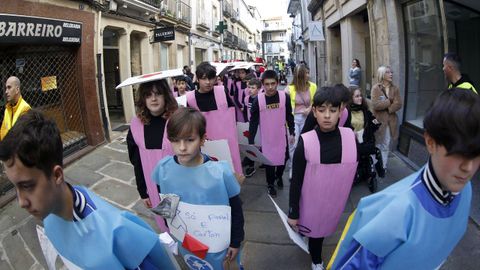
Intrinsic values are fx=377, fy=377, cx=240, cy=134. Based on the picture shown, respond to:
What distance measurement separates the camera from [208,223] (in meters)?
2.39

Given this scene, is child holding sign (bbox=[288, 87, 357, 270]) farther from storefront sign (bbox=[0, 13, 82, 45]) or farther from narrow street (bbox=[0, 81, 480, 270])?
storefront sign (bbox=[0, 13, 82, 45])

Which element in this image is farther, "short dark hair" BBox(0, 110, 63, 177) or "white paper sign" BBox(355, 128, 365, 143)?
"white paper sign" BBox(355, 128, 365, 143)

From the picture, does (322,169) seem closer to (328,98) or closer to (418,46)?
(328,98)

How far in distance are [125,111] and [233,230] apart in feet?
32.4

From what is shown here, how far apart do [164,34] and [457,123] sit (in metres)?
12.5

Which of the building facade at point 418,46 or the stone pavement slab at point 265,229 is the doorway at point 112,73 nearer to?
the building facade at point 418,46

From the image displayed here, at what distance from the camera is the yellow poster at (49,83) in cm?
723

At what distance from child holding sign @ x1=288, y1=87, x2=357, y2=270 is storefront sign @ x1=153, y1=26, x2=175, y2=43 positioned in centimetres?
1060

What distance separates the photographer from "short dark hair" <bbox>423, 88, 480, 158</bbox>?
117 centimetres

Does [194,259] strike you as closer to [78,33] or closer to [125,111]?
[78,33]

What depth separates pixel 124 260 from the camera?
1.52 metres

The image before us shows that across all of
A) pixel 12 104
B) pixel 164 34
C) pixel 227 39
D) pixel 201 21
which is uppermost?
pixel 227 39

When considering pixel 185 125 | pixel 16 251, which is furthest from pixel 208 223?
pixel 16 251

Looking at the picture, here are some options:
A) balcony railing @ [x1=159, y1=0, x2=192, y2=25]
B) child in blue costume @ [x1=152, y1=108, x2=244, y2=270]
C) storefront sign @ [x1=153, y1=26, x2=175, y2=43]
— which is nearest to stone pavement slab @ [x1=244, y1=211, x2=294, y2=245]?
child in blue costume @ [x1=152, y1=108, x2=244, y2=270]
